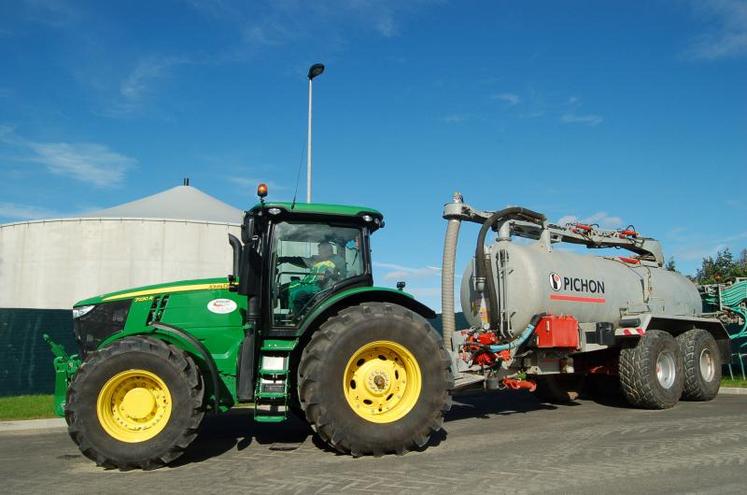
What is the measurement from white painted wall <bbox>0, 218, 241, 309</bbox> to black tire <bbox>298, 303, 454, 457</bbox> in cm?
2207

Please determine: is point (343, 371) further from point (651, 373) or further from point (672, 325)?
point (672, 325)

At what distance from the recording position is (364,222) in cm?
723

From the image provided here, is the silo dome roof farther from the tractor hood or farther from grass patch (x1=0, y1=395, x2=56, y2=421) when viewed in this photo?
the tractor hood

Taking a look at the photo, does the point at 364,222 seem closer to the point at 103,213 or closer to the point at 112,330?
the point at 112,330

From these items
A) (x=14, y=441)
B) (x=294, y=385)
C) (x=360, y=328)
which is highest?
(x=360, y=328)

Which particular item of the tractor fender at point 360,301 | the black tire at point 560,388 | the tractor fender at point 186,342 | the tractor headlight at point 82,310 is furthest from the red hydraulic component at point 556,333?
the tractor headlight at point 82,310

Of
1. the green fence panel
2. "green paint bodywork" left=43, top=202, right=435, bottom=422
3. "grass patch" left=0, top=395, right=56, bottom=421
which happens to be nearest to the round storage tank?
the green fence panel

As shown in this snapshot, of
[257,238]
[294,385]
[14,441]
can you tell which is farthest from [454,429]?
[14,441]

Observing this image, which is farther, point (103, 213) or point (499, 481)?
point (103, 213)

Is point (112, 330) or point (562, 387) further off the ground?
point (112, 330)

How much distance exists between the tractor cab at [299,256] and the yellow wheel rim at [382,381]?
0.80 meters

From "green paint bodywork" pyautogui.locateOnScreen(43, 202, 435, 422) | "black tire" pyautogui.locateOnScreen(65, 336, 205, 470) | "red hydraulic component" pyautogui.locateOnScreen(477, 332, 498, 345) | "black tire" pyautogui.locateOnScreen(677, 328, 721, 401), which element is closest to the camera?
"black tire" pyautogui.locateOnScreen(65, 336, 205, 470)

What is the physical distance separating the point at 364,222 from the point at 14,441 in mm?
5639

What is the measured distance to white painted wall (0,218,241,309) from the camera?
27.8 metres
